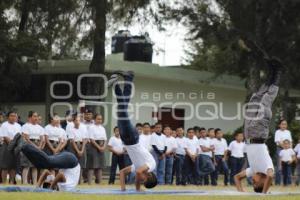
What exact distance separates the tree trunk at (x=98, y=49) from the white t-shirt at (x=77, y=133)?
6.21m

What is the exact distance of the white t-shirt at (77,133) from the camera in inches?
787

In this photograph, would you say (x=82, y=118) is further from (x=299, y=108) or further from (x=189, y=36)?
(x=299, y=108)

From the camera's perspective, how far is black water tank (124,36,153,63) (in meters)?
29.1

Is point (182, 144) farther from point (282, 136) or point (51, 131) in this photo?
point (51, 131)

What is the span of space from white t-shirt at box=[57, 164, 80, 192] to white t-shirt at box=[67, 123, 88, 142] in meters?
4.90

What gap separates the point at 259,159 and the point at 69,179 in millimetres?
3954

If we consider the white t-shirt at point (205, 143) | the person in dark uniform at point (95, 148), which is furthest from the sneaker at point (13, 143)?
the white t-shirt at point (205, 143)

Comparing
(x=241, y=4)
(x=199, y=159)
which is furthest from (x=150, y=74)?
(x=199, y=159)

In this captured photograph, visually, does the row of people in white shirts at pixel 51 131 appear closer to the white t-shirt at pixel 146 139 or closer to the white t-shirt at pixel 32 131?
the white t-shirt at pixel 32 131

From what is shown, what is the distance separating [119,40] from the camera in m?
31.5

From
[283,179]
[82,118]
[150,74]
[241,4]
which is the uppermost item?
[241,4]

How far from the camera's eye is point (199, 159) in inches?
892

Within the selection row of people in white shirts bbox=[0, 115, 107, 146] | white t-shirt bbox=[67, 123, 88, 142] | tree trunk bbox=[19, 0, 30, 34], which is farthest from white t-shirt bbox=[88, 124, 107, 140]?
tree trunk bbox=[19, 0, 30, 34]

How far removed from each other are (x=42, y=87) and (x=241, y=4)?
957 cm
